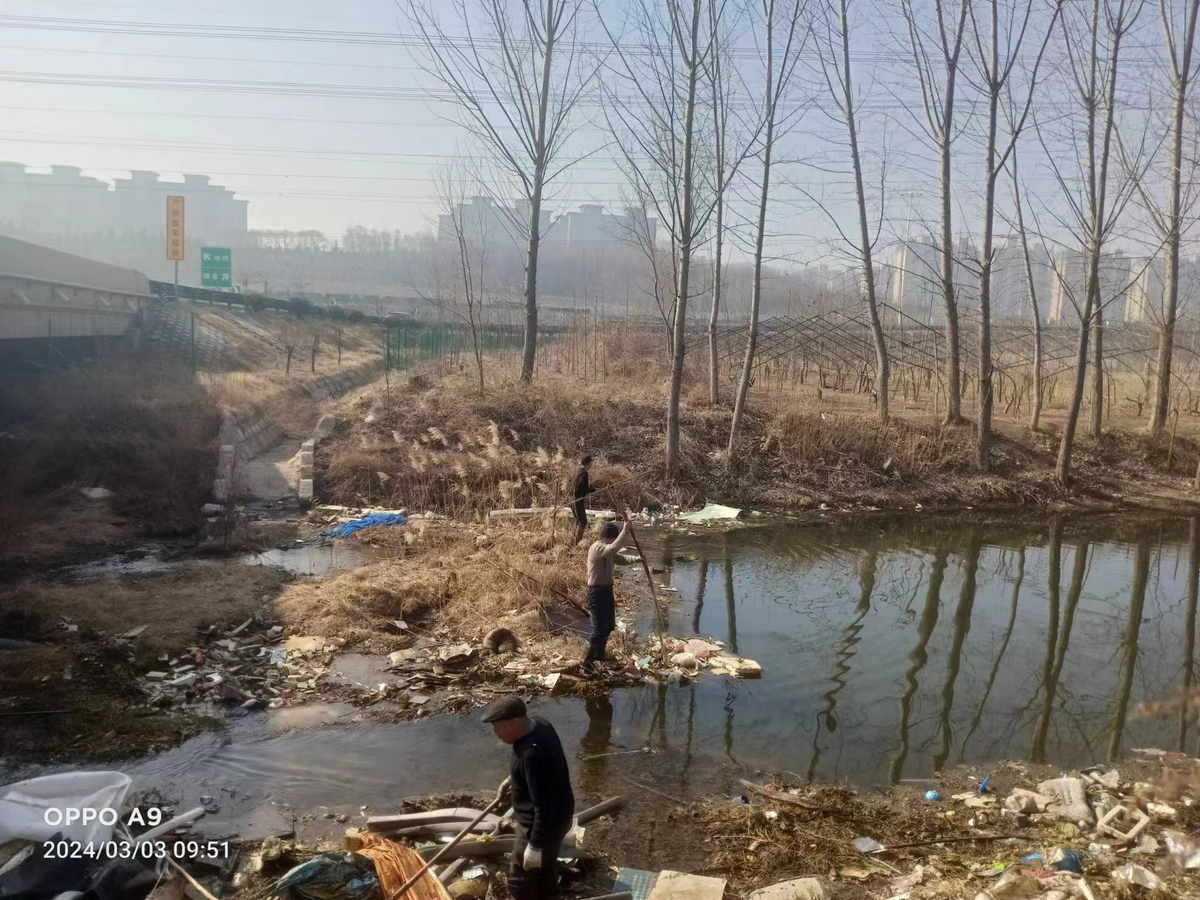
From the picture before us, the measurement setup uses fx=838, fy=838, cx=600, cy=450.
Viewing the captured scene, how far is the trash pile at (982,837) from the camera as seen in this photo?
5.09 metres

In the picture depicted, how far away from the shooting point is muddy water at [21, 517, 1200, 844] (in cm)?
669

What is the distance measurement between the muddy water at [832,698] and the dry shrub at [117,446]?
314 inches

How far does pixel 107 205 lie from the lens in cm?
8894

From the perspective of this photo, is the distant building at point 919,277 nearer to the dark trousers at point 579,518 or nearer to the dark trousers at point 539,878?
the dark trousers at point 579,518

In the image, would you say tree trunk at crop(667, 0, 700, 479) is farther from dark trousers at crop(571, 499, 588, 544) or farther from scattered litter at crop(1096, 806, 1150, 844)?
scattered litter at crop(1096, 806, 1150, 844)

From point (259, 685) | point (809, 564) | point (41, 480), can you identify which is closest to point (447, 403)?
point (41, 480)

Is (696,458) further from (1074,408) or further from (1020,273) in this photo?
(1020,273)

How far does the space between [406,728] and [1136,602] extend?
10506mm

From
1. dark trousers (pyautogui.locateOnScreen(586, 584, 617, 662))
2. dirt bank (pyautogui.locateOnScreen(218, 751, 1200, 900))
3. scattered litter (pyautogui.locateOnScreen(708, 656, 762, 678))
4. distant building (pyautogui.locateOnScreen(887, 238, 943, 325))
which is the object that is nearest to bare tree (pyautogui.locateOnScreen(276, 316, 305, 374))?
distant building (pyautogui.locateOnScreen(887, 238, 943, 325))

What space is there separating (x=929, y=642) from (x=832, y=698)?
8.15 feet

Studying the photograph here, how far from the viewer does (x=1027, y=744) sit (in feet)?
24.8

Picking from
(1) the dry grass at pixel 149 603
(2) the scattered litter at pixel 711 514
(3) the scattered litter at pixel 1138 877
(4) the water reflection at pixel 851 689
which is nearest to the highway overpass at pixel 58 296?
(1) the dry grass at pixel 149 603

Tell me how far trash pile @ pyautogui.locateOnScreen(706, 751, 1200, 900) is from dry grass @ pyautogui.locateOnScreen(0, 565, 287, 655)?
5950 millimetres

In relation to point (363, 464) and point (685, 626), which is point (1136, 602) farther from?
point (363, 464)
